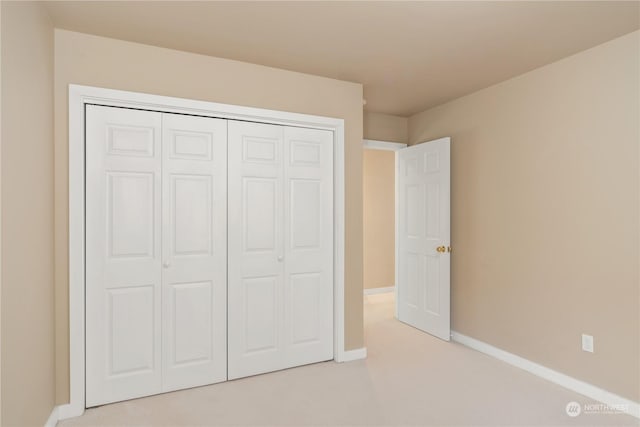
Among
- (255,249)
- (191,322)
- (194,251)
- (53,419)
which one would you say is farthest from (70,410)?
(255,249)

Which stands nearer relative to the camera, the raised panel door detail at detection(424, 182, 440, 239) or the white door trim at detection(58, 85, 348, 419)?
the white door trim at detection(58, 85, 348, 419)

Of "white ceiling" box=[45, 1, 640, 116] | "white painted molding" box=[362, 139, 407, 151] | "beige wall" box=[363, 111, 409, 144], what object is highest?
"white ceiling" box=[45, 1, 640, 116]

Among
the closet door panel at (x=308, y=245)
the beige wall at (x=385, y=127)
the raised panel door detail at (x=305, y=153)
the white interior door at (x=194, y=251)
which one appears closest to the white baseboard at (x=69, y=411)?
the white interior door at (x=194, y=251)

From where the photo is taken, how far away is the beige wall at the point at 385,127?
13.8ft

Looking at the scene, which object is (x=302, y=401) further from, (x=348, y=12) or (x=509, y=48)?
(x=509, y=48)

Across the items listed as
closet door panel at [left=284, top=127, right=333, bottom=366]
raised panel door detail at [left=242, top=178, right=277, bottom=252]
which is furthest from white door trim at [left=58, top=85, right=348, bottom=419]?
closet door panel at [left=284, top=127, right=333, bottom=366]

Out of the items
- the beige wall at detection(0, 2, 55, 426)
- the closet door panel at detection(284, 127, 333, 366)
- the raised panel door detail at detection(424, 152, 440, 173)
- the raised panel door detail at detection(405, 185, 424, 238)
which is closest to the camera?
the beige wall at detection(0, 2, 55, 426)

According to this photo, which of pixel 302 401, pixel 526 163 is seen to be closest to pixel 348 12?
pixel 526 163

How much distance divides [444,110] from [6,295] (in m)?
3.83

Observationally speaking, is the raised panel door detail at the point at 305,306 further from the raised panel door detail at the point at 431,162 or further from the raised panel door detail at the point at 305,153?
the raised panel door detail at the point at 431,162

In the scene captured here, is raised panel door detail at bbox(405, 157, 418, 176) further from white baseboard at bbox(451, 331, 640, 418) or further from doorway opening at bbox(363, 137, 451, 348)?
white baseboard at bbox(451, 331, 640, 418)

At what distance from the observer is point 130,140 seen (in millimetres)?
2447

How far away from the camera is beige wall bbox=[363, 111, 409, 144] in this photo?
4.21m

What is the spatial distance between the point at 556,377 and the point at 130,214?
11.0ft
